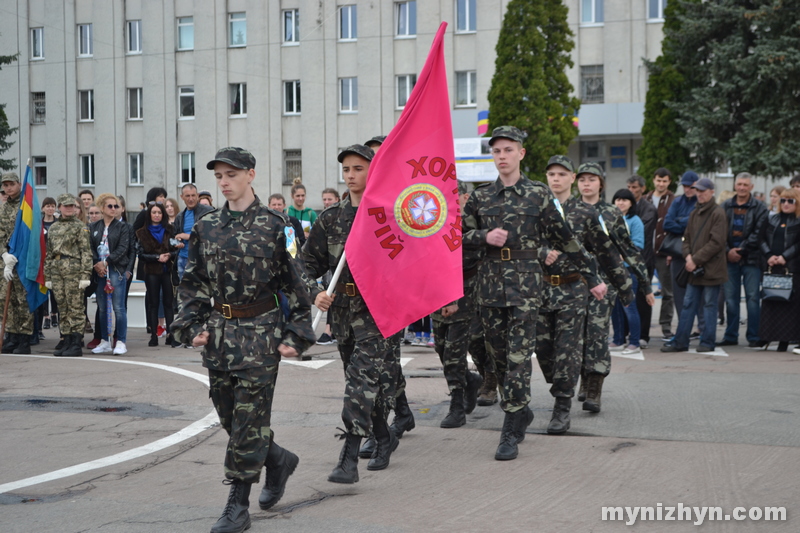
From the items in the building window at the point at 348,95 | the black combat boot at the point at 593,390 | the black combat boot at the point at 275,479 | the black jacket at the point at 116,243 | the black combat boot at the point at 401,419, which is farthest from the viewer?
the building window at the point at 348,95

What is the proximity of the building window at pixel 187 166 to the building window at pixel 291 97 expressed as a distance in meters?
5.30

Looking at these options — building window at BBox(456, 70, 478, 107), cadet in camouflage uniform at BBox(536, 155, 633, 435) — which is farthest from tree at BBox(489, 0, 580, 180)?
cadet in camouflage uniform at BBox(536, 155, 633, 435)

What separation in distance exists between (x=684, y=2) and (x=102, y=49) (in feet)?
89.4

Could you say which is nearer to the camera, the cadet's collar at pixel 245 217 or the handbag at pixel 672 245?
the cadet's collar at pixel 245 217

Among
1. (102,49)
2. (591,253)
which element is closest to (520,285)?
(591,253)

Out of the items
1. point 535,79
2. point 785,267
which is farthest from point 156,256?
point 535,79

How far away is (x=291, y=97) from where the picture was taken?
138 ft

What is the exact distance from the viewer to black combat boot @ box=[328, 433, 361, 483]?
5.71m

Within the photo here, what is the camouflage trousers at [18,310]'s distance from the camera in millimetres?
12546

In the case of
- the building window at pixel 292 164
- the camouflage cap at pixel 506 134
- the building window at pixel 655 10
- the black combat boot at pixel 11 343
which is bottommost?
the black combat boot at pixel 11 343

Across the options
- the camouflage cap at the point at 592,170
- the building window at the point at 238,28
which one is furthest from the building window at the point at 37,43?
the camouflage cap at the point at 592,170

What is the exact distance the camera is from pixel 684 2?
Result: 31438mm

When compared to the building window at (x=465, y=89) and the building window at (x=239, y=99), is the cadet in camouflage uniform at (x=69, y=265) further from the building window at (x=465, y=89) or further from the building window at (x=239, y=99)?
the building window at (x=239, y=99)

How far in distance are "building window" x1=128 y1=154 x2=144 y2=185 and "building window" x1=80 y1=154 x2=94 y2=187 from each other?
2.17 m
